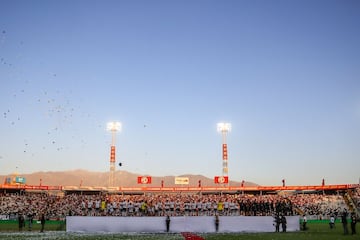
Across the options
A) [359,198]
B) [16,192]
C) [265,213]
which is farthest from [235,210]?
[16,192]

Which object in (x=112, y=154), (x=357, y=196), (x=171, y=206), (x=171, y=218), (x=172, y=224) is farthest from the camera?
(x=112, y=154)

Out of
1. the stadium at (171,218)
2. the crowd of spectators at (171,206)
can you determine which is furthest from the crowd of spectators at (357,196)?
the stadium at (171,218)

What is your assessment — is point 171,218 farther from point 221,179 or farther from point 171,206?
point 221,179

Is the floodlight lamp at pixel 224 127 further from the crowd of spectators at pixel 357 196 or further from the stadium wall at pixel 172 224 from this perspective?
the stadium wall at pixel 172 224

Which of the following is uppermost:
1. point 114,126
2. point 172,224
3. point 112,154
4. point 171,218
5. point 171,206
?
point 114,126

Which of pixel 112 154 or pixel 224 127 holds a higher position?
pixel 224 127

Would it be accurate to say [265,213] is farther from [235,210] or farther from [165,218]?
[165,218]

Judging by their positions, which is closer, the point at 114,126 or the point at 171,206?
the point at 171,206

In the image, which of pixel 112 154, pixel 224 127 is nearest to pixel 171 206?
pixel 112 154

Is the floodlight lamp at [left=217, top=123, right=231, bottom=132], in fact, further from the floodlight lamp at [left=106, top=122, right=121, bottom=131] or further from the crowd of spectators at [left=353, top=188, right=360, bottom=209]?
the crowd of spectators at [left=353, top=188, right=360, bottom=209]

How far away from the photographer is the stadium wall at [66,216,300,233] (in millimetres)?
34625

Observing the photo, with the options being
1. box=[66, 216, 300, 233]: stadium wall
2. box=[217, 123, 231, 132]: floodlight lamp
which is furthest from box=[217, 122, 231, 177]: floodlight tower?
box=[66, 216, 300, 233]: stadium wall

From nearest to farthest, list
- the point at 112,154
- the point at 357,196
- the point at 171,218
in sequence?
the point at 171,218, the point at 357,196, the point at 112,154

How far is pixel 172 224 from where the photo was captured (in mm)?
35000
